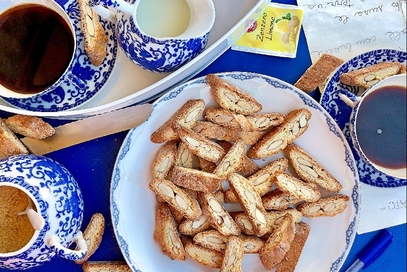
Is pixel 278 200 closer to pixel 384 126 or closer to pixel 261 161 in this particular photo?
pixel 261 161

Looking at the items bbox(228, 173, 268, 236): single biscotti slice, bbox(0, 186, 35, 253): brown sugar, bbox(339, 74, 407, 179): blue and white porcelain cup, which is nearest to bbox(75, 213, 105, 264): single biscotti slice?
bbox(0, 186, 35, 253): brown sugar

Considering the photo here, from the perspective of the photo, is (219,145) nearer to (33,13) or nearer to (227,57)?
(227,57)

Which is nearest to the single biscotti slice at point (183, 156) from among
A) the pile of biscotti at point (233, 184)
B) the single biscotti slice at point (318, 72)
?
the pile of biscotti at point (233, 184)

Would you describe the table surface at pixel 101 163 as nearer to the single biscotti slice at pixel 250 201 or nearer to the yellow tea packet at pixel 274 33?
the yellow tea packet at pixel 274 33

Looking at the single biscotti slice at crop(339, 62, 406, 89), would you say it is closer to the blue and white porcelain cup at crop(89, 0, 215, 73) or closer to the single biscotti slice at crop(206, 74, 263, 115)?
the single biscotti slice at crop(206, 74, 263, 115)

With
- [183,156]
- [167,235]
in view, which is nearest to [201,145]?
[183,156]
